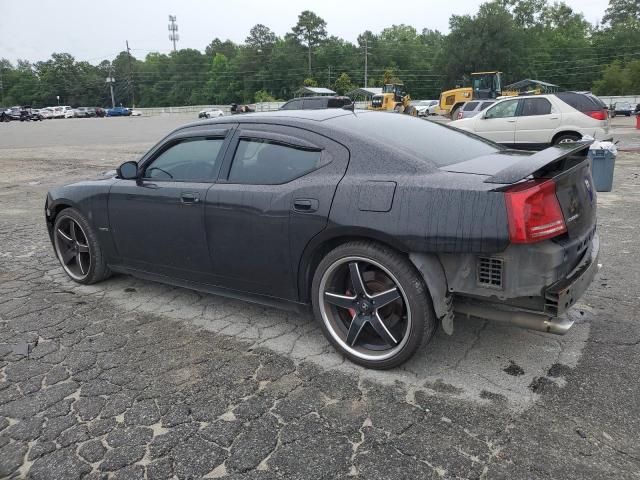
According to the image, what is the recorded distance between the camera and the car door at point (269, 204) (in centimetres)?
316

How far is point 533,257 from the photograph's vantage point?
2617 millimetres

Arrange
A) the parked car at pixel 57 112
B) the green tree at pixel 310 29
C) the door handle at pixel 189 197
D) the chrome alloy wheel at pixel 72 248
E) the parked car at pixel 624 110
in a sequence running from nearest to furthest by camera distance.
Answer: the door handle at pixel 189 197
the chrome alloy wheel at pixel 72 248
the parked car at pixel 624 110
the parked car at pixel 57 112
the green tree at pixel 310 29

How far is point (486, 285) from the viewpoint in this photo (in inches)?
107

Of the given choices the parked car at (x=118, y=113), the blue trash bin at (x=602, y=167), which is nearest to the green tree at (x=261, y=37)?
the parked car at (x=118, y=113)

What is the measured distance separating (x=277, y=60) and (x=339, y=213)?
111m

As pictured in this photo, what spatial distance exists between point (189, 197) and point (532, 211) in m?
2.30

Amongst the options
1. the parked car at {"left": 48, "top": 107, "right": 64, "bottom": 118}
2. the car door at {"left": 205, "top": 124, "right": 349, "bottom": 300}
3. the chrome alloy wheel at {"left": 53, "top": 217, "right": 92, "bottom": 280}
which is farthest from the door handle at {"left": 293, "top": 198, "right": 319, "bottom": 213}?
the parked car at {"left": 48, "top": 107, "right": 64, "bottom": 118}

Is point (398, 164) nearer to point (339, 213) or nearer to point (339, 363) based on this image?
point (339, 213)

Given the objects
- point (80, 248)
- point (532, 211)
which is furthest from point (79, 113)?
point (532, 211)

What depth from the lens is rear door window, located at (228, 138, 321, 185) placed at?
3.30 metres

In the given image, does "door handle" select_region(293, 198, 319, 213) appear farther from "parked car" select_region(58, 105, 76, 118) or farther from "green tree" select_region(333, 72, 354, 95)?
"green tree" select_region(333, 72, 354, 95)

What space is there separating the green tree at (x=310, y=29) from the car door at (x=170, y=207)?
11146 cm

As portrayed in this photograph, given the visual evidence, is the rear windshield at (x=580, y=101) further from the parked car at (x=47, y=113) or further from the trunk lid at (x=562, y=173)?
the parked car at (x=47, y=113)

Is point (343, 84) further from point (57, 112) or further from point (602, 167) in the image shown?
point (602, 167)
